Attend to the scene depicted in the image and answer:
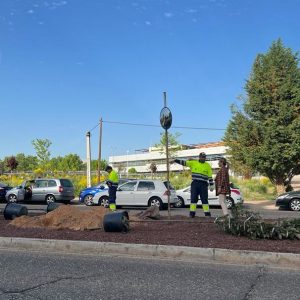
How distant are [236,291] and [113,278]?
1690 millimetres

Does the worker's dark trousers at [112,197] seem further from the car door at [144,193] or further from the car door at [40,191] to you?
the car door at [40,191]

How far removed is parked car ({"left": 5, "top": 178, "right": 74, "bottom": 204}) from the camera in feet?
82.5

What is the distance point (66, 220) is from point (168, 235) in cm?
271

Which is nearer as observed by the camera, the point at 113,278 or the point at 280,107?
the point at 113,278

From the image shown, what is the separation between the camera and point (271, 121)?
26297 mm

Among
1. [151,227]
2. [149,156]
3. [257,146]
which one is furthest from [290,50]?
Result: [149,156]

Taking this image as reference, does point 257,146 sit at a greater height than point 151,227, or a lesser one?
greater

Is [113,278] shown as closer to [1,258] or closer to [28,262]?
[28,262]

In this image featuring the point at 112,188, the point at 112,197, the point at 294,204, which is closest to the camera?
the point at 112,197

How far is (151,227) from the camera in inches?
396

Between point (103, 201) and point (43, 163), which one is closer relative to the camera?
point (103, 201)

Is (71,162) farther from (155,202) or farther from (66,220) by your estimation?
(66,220)

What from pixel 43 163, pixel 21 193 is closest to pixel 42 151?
pixel 43 163

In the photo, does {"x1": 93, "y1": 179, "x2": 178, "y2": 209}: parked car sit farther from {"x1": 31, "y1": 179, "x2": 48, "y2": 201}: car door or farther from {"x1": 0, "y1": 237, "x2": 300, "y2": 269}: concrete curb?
{"x1": 0, "y1": 237, "x2": 300, "y2": 269}: concrete curb
